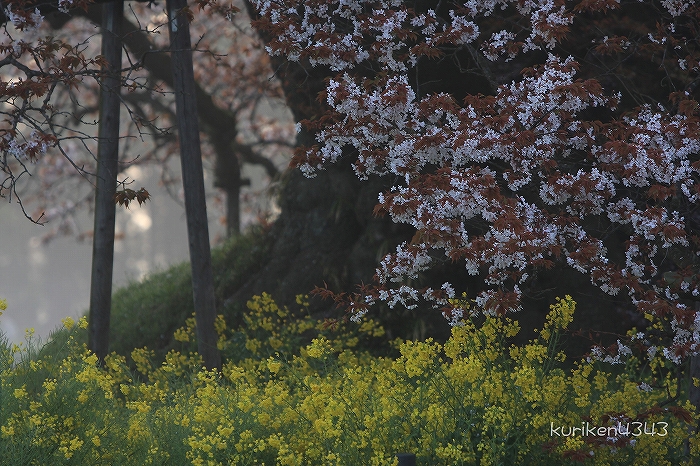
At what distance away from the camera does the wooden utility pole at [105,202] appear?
743 centimetres

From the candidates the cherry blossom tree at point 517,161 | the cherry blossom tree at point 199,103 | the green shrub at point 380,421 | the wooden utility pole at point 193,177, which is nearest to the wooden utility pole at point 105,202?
the wooden utility pole at point 193,177

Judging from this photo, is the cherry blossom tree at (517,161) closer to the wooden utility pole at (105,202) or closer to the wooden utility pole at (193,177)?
the wooden utility pole at (193,177)

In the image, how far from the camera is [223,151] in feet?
43.2

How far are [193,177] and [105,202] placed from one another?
91cm

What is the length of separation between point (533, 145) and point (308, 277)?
15.7 ft

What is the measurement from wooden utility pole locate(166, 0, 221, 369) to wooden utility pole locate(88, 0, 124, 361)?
1.94 feet

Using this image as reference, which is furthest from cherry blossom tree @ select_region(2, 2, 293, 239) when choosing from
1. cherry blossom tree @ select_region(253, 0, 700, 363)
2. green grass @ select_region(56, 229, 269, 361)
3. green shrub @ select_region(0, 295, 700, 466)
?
green shrub @ select_region(0, 295, 700, 466)

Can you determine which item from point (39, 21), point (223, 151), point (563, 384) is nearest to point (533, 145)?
point (563, 384)

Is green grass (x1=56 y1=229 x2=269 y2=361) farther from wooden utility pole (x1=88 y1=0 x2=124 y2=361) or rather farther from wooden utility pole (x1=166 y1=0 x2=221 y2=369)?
wooden utility pole (x1=88 y1=0 x2=124 y2=361)

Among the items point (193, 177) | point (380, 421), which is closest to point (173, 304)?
point (193, 177)

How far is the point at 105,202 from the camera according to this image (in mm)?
7465

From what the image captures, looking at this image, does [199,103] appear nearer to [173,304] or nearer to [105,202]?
[173,304]

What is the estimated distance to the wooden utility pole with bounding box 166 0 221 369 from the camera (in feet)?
24.6

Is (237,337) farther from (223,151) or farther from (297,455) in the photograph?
(223,151)
